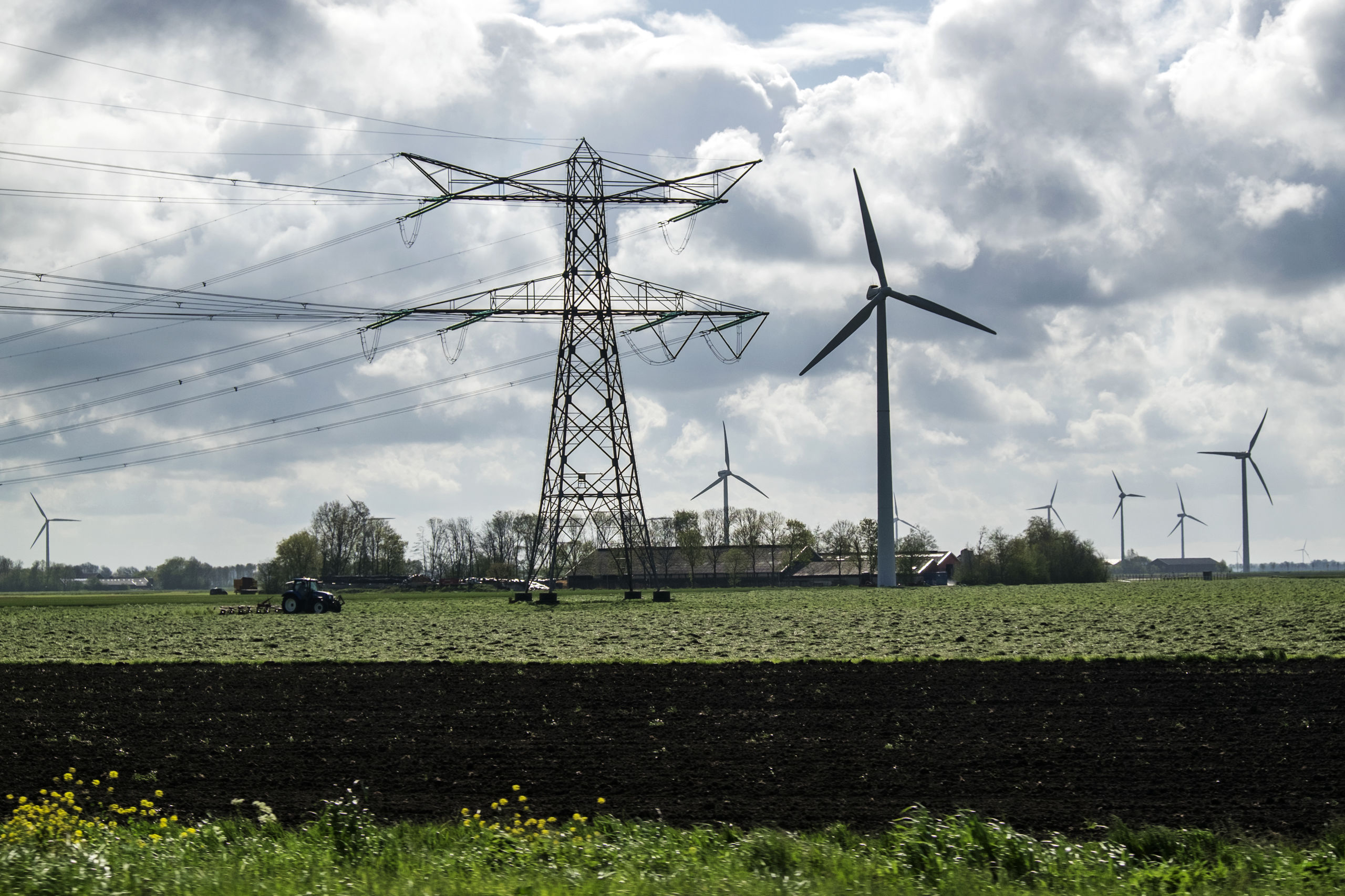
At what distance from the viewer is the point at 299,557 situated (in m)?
184

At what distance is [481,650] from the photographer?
1590 inches

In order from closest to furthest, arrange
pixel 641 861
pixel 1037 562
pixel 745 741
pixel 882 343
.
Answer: pixel 641 861
pixel 745 741
pixel 882 343
pixel 1037 562

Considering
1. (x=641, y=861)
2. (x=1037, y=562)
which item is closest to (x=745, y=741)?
(x=641, y=861)

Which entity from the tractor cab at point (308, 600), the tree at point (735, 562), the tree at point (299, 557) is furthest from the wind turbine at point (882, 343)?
the tree at point (299, 557)

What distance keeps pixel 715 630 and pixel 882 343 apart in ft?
173

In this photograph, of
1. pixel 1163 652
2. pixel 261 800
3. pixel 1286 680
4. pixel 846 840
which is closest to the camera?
pixel 846 840

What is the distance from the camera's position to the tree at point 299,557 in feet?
587

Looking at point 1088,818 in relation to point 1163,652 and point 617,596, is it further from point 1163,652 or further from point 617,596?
point 617,596

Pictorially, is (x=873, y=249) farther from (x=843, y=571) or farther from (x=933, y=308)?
(x=843, y=571)

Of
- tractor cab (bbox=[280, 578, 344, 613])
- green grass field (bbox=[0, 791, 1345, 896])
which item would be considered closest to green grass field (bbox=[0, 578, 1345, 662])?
tractor cab (bbox=[280, 578, 344, 613])

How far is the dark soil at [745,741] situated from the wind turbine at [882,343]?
62896 millimetres

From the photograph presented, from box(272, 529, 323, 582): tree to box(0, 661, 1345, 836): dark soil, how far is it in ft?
505

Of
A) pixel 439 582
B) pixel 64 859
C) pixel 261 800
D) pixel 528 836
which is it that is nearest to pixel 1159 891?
pixel 528 836

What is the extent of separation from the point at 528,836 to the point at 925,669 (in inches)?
830
